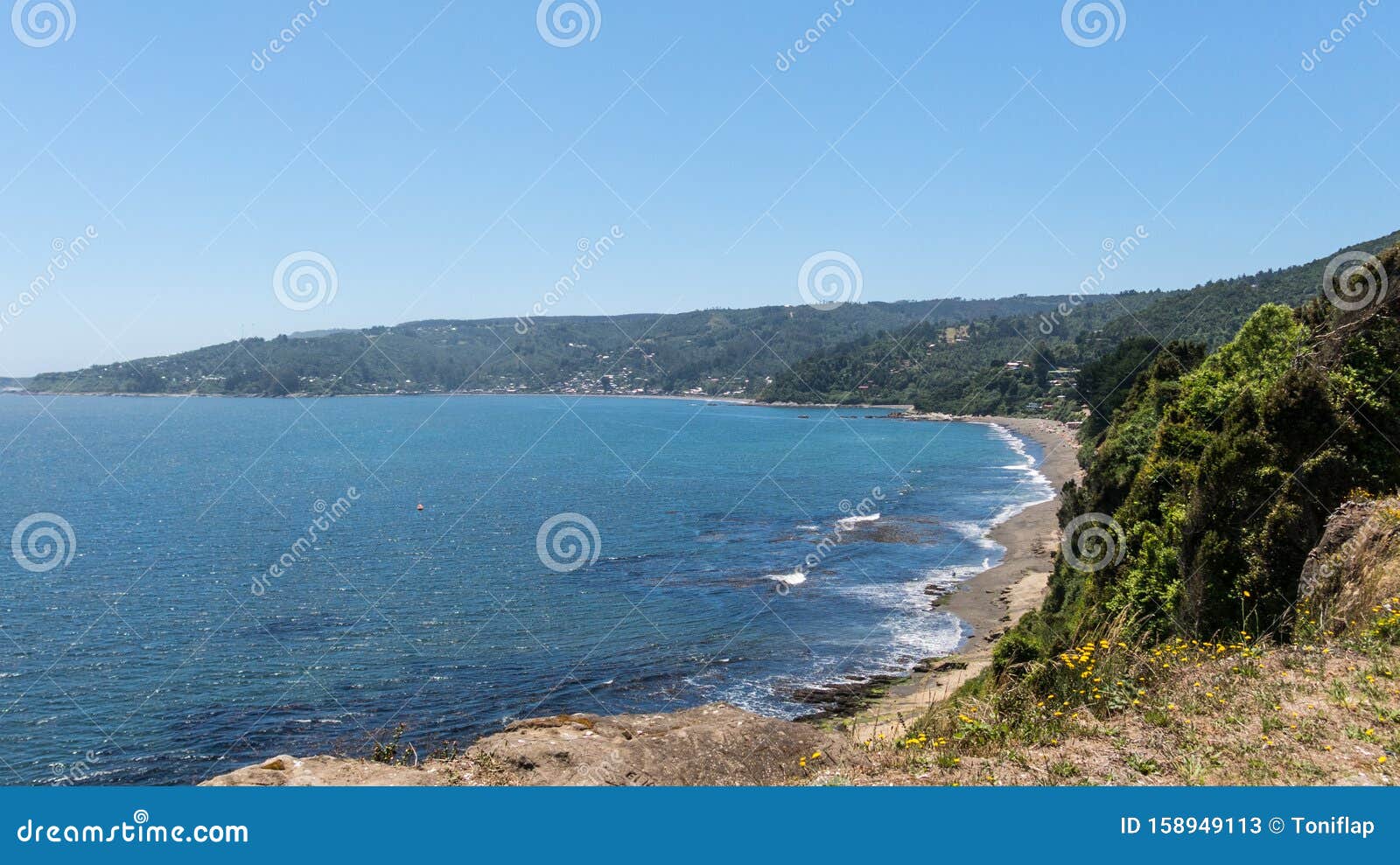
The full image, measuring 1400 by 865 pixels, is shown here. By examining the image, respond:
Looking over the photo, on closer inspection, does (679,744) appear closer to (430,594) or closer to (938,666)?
(938,666)

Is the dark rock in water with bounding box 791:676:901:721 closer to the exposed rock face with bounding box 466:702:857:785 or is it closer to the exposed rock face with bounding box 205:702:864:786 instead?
the exposed rock face with bounding box 205:702:864:786

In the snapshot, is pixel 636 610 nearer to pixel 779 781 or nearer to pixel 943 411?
pixel 779 781

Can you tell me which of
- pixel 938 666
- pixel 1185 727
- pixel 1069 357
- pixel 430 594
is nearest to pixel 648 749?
pixel 1185 727

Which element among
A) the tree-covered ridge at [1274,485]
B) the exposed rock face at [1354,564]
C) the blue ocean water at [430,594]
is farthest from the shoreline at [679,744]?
the exposed rock face at [1354,564]

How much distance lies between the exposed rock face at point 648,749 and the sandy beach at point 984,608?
71.5 inches

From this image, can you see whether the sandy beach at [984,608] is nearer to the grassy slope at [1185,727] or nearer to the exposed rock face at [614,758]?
the grassy slope at [1185,727]

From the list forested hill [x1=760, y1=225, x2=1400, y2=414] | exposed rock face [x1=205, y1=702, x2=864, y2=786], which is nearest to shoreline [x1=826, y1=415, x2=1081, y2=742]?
exposed rock face [x1=205, y1=702, x2=864, y2=786]

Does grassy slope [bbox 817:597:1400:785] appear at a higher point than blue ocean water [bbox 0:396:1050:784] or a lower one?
lower

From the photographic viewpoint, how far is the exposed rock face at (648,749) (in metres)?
13.2

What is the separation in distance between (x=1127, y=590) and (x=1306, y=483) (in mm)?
6309

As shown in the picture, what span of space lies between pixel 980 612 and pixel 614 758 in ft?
90.0

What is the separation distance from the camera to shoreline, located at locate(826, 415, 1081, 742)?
81.5 ft

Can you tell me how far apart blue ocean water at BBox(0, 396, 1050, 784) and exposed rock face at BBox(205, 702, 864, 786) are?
860 cm

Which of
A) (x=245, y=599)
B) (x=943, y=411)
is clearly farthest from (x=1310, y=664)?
(x=943, y=411)
